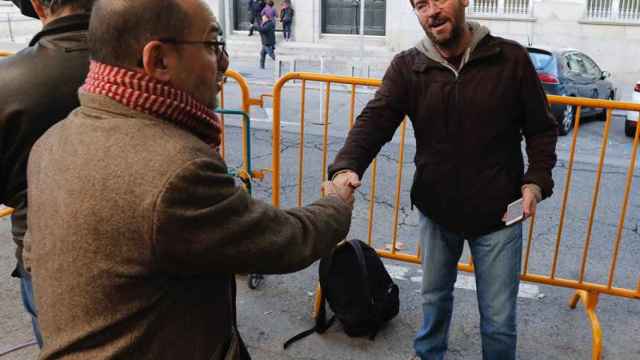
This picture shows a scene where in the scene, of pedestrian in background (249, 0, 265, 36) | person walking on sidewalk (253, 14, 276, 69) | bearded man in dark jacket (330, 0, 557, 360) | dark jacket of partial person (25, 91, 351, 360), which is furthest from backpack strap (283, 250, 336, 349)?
pedestrian in background (249, 0, 265, 36)

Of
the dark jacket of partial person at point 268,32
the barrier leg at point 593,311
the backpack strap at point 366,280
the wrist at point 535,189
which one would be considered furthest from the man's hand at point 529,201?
the dark jacket of partial person at point 268,32

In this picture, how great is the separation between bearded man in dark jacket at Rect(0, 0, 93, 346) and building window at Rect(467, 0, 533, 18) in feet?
63.1

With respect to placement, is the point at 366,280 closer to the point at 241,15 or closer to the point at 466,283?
the point at 466,283

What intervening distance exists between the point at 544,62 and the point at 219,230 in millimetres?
10623

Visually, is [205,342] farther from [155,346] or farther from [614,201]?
[614,201]

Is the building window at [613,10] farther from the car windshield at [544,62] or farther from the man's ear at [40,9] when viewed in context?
the man's ear at [40,9]

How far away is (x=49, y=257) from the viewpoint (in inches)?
59.3

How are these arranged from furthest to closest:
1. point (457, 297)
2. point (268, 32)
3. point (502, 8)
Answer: point (502, 8) < point (268, 32) < point (457, 297)

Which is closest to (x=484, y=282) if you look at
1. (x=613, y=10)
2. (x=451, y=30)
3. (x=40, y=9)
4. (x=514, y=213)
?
(x=514, y=213)

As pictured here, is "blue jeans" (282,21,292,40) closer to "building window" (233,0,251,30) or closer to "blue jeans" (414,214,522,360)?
"building window" (233,0,251,30)

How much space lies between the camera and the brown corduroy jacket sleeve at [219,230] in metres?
1.38

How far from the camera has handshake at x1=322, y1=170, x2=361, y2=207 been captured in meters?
2.36

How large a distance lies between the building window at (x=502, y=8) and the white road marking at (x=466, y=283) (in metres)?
16.7

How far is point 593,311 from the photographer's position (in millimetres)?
3873
